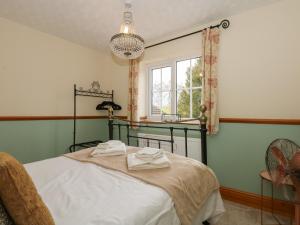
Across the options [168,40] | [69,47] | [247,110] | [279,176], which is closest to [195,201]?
[279,176]

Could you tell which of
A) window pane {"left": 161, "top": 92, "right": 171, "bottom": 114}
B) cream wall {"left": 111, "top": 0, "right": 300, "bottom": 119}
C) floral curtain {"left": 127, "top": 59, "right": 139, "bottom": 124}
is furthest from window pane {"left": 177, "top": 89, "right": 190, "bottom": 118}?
floral curtain {"left": 127, "top": 59, "right": 139, "bottom": 124}

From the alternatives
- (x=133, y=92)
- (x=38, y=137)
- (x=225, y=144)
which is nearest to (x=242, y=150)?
(x=225, y=144)

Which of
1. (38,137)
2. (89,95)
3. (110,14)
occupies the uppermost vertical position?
(110,14)

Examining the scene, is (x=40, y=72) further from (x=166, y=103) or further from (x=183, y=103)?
(x=183, y=103)

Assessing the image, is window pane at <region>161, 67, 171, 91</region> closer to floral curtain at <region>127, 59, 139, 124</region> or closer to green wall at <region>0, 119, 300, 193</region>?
floral curtain at <region>127, 59, 139, 124</region>

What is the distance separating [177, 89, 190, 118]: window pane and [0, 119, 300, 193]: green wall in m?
0.42

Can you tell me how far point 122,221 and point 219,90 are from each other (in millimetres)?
1994

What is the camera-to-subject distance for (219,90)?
2.29 m

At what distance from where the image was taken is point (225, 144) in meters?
2.23

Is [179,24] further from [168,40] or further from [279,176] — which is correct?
[279,176]

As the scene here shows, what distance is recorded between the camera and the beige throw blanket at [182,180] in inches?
41.5

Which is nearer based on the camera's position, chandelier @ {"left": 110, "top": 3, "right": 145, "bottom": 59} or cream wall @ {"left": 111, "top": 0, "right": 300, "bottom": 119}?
chandelier @ {"left": 110, "top": 3, "right": 145, "bottom": 59}

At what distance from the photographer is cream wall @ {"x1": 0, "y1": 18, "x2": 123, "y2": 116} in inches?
91.5

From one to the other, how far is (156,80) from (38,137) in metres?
2.08
